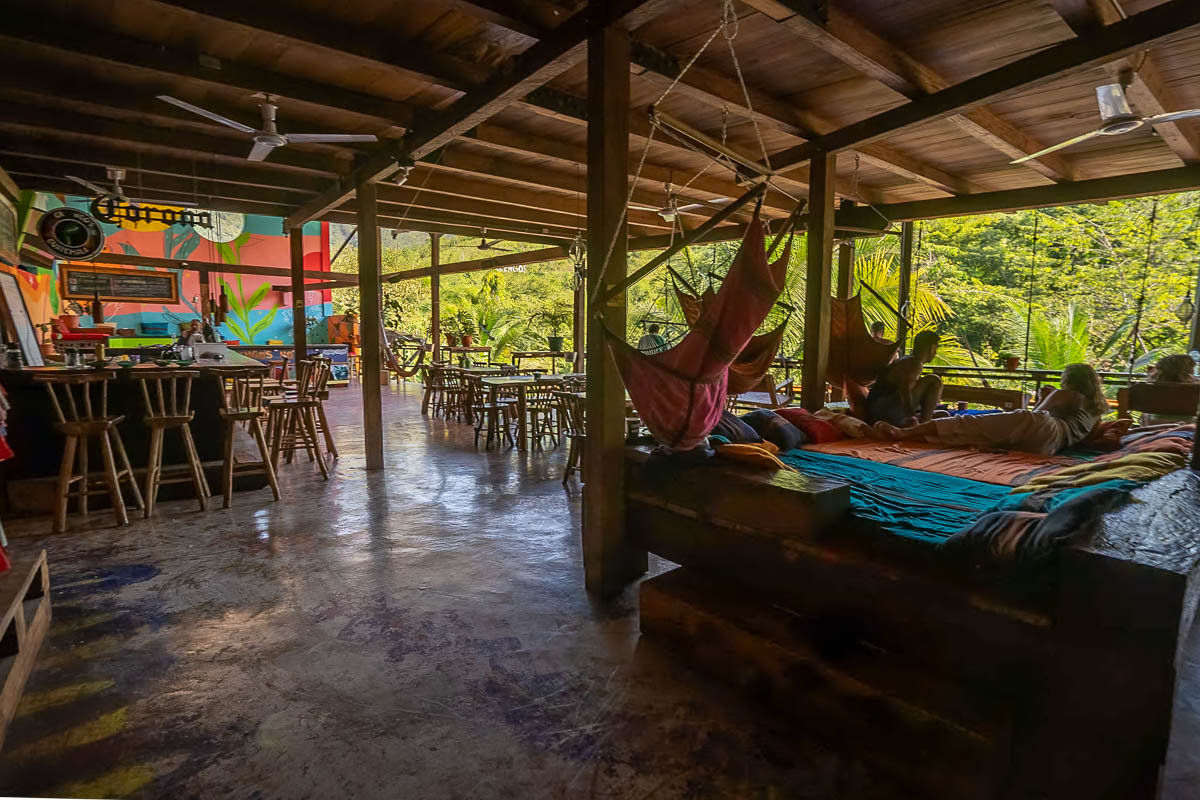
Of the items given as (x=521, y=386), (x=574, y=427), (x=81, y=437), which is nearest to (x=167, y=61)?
(x=81, y=437)

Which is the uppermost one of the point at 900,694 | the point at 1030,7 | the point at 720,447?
the point at 1030,7

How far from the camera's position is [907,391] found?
4.23m

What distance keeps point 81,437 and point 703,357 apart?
4033mm

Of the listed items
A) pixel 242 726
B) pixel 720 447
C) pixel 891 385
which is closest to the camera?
pixel 242 726

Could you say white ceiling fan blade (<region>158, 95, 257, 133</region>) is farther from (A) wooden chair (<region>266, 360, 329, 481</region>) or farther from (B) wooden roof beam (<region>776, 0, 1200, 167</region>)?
(B) wooden roof beam (<region>776, 0, 1200, 167</region>)

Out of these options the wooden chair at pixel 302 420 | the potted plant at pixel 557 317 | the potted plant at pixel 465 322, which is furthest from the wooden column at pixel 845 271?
the potted plant at pixel 465 322

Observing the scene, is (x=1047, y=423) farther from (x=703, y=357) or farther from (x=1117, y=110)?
(x=703, y=357)

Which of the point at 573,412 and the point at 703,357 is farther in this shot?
the point at 573,412

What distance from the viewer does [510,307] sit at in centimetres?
1705

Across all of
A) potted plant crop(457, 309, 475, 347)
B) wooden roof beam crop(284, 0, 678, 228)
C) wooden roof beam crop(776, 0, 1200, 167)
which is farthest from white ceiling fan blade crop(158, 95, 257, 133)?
potted plant crop(457, 309, 475, 347)

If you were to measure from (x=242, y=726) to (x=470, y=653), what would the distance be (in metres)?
0.76

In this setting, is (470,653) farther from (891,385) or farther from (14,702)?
(891,385)

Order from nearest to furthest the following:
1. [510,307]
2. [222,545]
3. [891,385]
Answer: [222,545], [891,385], [510,307]

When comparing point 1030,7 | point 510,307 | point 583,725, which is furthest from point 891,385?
point 510,307
